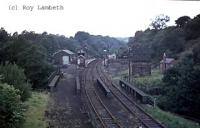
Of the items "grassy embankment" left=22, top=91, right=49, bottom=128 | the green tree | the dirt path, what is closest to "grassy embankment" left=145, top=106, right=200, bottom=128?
the dirt path

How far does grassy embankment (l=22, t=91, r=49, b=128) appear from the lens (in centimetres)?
1538

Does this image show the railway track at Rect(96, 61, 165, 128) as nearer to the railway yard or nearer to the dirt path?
the railway yard

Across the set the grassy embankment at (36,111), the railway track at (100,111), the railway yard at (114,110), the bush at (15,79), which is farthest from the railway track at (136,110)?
the bush at (15,79)

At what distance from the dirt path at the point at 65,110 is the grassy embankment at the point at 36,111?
315 mm

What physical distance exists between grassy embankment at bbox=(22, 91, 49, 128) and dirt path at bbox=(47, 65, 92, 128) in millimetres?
315

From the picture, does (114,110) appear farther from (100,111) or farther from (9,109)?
(9,109)

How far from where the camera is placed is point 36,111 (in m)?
18.5

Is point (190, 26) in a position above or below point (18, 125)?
above

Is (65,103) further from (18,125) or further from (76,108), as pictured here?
(18,125)

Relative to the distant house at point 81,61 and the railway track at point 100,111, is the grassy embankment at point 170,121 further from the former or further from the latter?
the distant house at point 81,61

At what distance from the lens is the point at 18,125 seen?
13430 mm

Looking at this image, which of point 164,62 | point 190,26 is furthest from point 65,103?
point 190,26

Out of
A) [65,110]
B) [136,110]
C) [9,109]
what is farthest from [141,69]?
[9,109]

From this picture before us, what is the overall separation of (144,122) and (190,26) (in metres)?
33.9
